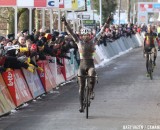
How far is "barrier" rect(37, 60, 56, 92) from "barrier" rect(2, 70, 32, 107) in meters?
1.89

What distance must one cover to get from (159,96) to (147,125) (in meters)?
4.79

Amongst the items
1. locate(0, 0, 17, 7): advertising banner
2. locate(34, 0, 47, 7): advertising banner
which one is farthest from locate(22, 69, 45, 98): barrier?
locate(34, 0, 47, 7): advertising banner

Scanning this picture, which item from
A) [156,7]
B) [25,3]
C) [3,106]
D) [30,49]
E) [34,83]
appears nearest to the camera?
[3,106]

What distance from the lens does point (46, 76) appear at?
16734 mm

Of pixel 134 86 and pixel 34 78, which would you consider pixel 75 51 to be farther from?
pixel 34 78

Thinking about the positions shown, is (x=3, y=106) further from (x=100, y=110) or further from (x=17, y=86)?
(x=100, y=110)

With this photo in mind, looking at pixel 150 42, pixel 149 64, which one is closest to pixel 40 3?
pixel 150 42

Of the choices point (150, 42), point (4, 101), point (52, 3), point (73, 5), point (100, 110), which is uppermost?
point (52, 3)

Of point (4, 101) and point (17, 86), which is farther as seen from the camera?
point (17, 86)

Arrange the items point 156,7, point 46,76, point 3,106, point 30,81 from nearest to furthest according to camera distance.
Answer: point 3,106
point 30,81
point 46,76
point 156,7

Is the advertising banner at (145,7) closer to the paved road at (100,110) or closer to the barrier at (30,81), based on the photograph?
the barrier at (30,81)

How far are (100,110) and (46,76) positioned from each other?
397 cm

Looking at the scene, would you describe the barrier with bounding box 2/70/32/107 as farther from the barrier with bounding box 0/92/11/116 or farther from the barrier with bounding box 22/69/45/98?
the barrier with bounding box 0/92/11/116

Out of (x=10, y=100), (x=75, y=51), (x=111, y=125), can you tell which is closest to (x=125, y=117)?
(x=111, y=125)
